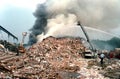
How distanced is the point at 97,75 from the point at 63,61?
295 inches

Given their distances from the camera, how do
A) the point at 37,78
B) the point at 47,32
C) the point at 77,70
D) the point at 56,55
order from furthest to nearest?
the point at 47,32 < the point at 56,55 < the point at 77,70 < the point at 37,78

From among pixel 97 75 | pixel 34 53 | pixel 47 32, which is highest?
pixel 47 32

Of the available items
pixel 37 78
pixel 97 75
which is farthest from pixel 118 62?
pixel 37 78

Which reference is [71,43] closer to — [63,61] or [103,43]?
[63,61]

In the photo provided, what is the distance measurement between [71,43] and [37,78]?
2069 cm

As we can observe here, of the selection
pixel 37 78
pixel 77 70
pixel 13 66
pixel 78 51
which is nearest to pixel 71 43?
pixel 78 51

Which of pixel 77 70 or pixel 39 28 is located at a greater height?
pixel 39 28

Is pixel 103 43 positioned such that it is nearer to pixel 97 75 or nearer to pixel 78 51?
pixel 78 51

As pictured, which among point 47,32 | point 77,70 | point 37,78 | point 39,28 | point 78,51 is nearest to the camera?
point 37,78

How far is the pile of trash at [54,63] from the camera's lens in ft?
82.9

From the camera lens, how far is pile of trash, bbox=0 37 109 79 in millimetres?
25281

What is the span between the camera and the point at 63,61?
3494cm

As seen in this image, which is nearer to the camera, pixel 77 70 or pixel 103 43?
pixel 77 70

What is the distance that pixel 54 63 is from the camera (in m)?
33.2
